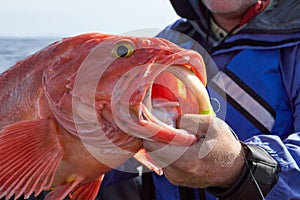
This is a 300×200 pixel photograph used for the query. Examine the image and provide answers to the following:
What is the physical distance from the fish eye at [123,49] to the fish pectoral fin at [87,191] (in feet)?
1.75

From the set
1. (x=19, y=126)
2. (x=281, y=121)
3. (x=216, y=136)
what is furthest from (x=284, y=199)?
(x=19, y=126)

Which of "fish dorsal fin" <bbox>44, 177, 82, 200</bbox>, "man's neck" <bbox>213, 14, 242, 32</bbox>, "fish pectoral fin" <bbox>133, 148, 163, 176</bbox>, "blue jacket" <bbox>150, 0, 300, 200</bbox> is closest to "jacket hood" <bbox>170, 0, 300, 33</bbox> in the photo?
"blue jacket" <bbox>150, 0, 300, 200</bbox>

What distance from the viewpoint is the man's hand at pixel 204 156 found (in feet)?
5.96

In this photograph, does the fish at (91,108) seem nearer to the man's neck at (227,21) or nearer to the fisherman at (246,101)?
the fisherman at (246,101)

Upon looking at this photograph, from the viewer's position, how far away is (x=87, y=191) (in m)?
2.13

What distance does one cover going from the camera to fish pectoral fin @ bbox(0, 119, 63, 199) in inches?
75.2

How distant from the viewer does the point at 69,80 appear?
6.39 ft

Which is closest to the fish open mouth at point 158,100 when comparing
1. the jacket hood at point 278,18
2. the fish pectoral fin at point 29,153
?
the fish pectoral fin at point 29,153

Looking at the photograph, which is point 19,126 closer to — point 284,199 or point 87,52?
point 87,52

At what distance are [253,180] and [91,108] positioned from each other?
741mm

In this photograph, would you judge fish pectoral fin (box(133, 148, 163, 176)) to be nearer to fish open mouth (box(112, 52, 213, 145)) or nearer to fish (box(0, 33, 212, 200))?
fish (box(0, 33, 212, 200))

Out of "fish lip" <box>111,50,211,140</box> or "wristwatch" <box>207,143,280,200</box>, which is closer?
"fish lip" <box>111,50,211,140</box>

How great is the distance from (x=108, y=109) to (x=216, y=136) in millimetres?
392

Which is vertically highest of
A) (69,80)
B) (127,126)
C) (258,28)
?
(69,80)
